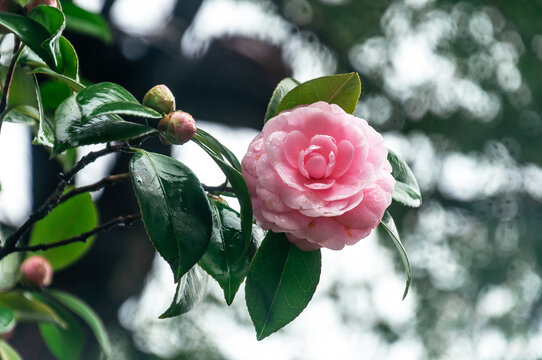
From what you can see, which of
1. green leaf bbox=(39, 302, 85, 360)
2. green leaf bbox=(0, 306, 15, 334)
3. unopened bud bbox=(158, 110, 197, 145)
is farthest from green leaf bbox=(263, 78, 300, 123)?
green leaf bbox=(39, 302, 85, 360)

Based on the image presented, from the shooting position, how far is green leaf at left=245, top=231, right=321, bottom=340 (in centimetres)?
42

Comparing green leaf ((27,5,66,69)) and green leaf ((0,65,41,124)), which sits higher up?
green leaf ((27,5,66,69))

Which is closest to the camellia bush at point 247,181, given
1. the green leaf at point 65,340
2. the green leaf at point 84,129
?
the green leaf at point 84,129

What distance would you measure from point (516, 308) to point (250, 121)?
1.47 metres

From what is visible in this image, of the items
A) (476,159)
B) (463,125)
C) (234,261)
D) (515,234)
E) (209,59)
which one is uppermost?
(234,261)

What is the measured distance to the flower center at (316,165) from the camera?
40 centimetres

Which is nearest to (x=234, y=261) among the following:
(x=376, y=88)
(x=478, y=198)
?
(x=376, y=88)

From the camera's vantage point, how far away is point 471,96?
1.98 m

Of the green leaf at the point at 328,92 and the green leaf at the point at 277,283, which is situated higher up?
the green leaf at the point at 328,92

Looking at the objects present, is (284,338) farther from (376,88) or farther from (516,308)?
(376,88)

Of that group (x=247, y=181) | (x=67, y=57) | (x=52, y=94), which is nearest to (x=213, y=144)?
(x=247, y=181)

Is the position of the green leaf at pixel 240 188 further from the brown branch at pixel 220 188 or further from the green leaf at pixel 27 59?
the green leaf at pixel 27 59

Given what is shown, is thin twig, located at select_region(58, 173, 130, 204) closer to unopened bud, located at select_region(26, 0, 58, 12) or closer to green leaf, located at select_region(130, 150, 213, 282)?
green leaf, located at select_region(130, 150, 213, 282)

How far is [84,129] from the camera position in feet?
1.16
